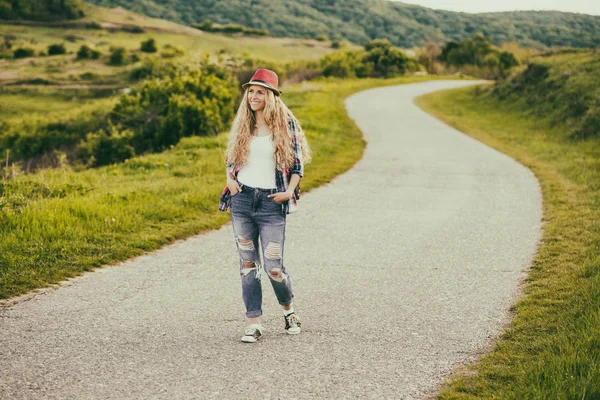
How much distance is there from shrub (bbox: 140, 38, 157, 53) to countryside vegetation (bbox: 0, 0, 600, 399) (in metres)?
0.16

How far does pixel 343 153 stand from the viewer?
55.1 feet

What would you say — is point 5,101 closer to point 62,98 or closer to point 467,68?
point 62,98

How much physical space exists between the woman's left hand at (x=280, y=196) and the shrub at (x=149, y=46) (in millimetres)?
68193

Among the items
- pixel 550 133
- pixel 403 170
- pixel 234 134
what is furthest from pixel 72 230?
pixel 550 133

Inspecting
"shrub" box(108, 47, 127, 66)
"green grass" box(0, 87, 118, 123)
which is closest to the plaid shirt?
"green grass" box(0, 87, 118, 123)

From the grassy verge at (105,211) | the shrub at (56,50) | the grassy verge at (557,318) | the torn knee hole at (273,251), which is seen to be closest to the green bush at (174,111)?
the grassy verge at (105,211)

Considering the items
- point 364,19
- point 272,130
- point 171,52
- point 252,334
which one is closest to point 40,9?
point 171,52

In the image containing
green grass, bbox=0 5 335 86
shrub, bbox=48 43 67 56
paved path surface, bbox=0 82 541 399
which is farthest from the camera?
shrub, bbox=48 43 67 56

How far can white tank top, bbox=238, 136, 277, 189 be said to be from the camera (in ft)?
15.8

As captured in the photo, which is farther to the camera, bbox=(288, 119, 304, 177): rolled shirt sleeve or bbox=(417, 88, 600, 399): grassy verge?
bbox=(288, 119, 304, 177): rolled shirt sleeve

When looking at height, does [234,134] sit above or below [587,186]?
above

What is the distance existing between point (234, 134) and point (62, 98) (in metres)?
52.4

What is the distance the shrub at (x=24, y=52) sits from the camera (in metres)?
62.7

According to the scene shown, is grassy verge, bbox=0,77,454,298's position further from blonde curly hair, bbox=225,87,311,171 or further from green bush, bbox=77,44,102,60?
green bush, bbox=77,44,102,60
